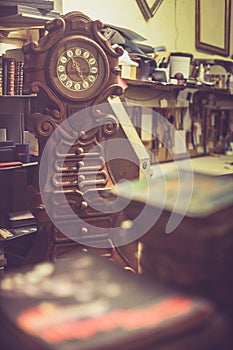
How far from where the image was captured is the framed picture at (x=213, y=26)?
4472 millimetres

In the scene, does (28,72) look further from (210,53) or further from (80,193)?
(210,53)

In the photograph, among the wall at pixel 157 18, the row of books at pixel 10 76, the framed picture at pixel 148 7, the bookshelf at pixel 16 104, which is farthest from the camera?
the framed picture at pixel 148 7

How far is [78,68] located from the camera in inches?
96.0

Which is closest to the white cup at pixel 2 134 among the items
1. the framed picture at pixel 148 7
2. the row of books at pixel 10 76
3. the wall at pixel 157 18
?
the row of books at pixel 10 76

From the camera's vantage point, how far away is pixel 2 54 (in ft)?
9.71

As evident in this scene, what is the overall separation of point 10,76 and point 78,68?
53 cm

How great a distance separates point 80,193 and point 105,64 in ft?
2.12

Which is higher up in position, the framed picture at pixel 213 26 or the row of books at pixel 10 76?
the framed picture at pixel 213 26

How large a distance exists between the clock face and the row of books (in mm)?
484

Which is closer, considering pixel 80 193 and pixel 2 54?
pixel 80 193

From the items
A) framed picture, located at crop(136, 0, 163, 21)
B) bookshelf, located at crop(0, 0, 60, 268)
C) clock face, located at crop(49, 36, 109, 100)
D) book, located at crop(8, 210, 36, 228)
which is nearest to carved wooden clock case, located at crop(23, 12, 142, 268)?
clock face, located at crop(49, 36, 109, 100)

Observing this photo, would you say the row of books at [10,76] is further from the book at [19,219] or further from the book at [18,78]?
the book at [19,219]

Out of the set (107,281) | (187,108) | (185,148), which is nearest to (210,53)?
(187,108)

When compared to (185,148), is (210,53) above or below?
A: above
